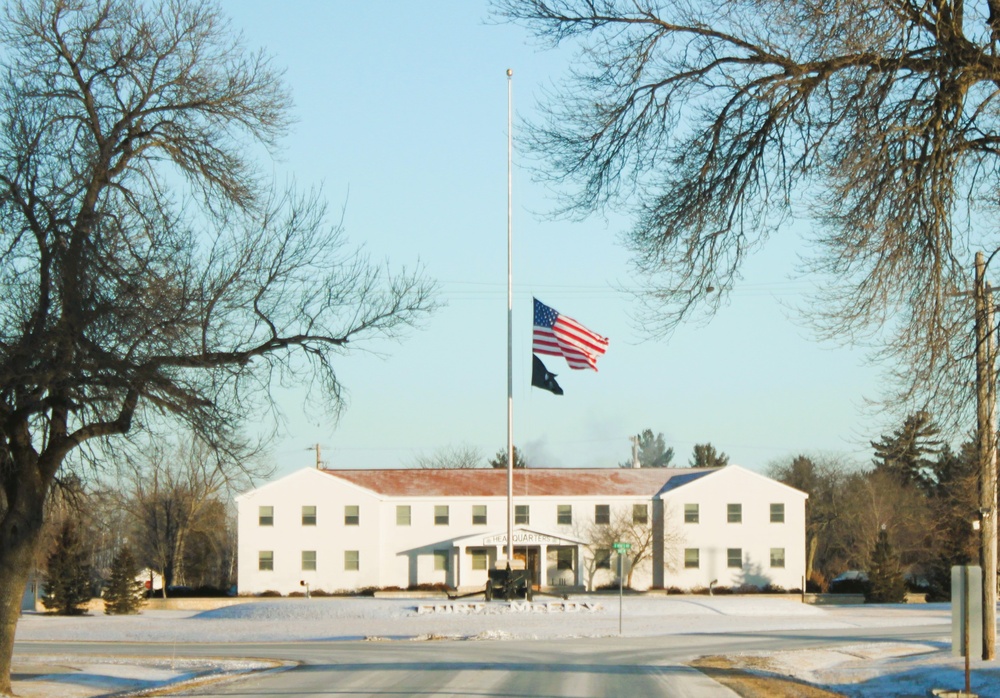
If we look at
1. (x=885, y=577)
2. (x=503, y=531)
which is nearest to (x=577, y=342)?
(x=503, y=531)

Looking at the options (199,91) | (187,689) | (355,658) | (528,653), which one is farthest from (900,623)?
(199,91)

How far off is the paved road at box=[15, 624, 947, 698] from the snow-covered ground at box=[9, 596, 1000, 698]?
2.05m

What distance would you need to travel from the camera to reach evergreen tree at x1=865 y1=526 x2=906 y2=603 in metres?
58.6

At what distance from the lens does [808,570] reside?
83.5 metres

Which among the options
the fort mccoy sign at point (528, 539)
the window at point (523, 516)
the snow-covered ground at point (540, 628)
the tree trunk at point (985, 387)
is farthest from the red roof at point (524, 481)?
the tree trunk at point (985, 387)

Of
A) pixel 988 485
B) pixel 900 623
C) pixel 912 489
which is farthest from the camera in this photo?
pixel 912 489

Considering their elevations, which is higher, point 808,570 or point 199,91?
point 199,91

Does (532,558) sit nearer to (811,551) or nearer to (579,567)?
(579,567)

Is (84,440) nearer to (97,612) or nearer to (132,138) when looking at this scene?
(132,138)

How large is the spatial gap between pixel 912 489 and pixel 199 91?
7333cm

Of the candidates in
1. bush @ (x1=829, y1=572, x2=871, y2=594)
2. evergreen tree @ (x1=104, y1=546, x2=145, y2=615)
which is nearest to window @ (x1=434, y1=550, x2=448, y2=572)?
evergreen tree @ (x1=104, y1=546, x2=145, y2=615)

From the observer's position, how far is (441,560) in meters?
65.7

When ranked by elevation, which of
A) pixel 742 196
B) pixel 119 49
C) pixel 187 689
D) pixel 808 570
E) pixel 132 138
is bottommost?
pixel 808 570

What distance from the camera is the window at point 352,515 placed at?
215 feet
